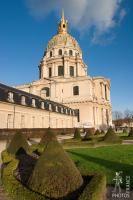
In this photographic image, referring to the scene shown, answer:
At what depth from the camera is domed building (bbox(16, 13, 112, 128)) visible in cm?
6159

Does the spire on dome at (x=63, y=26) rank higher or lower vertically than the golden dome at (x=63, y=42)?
higher

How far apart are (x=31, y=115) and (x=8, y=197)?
30.3m

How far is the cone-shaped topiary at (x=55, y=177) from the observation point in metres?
5.37

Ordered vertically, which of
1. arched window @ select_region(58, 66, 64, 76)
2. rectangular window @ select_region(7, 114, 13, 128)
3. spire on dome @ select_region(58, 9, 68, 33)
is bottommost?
rectangular window @ select_region(7, 114, 13, 128)

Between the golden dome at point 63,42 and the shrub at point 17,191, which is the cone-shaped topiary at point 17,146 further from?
the golden dome at point 63,42

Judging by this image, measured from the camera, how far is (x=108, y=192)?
641 centimetres

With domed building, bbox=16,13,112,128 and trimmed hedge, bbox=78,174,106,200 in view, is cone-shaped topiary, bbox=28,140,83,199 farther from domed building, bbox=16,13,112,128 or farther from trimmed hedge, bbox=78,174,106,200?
domed building, bbox=16,13,112,128

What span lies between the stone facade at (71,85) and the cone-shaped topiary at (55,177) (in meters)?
54.4

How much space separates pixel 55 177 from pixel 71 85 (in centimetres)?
5960

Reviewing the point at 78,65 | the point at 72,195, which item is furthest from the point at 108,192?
the point at 78,65

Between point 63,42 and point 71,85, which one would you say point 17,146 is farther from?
point 63,42

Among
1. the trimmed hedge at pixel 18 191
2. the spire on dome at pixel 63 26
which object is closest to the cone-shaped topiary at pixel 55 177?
the trimmed hedge at pixel 18 191

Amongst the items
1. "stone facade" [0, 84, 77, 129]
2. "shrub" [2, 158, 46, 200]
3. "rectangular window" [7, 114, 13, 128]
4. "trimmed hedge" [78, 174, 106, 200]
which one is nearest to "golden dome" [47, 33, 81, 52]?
"stone facade" [0, 84, 77, 129]

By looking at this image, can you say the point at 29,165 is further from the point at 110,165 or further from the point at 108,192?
the point at 108,192
